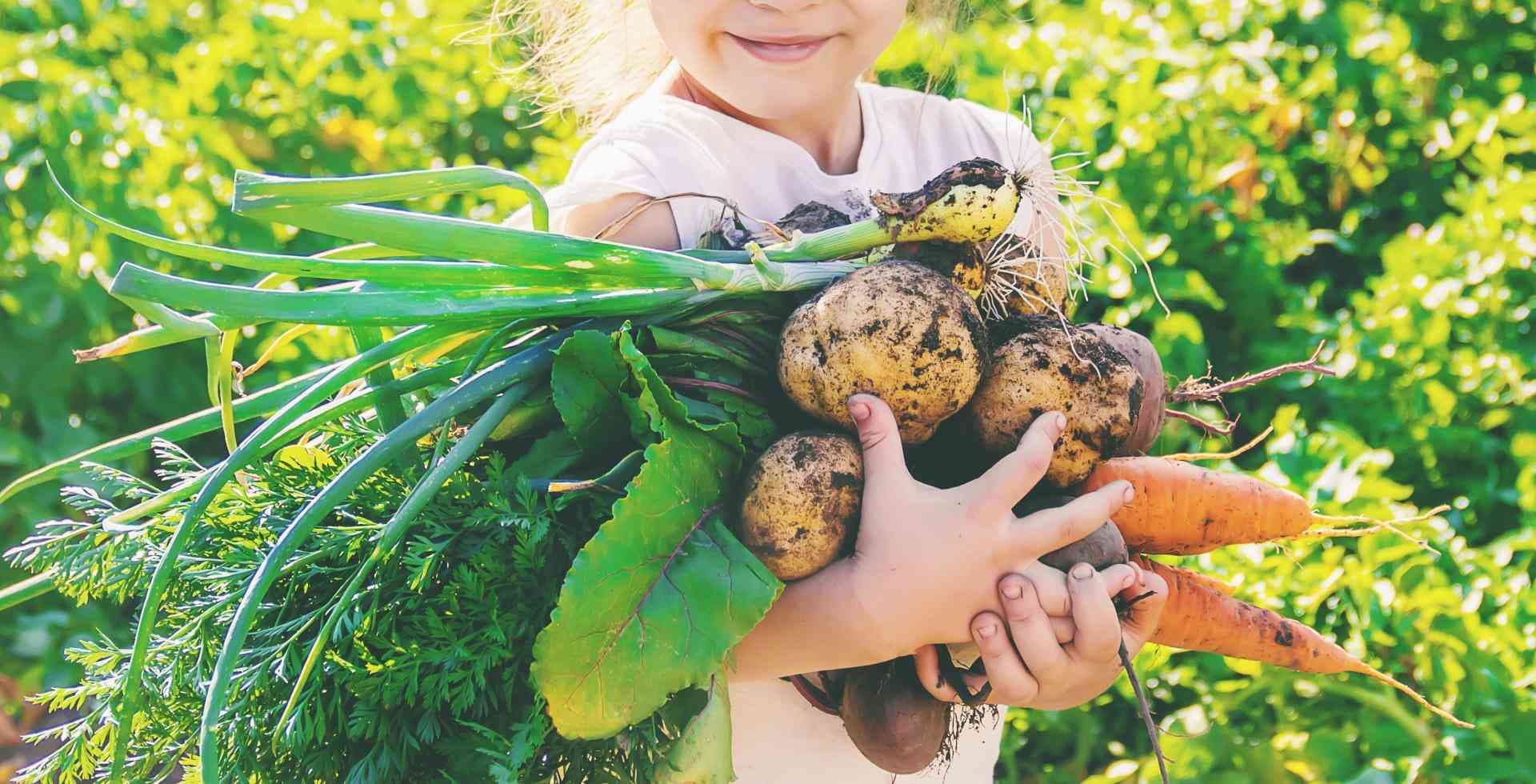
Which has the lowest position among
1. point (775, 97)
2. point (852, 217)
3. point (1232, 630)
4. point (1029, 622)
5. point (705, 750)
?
point (1232, 630)

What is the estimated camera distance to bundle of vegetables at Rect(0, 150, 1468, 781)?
1.33 meters

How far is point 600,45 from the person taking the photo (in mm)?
2141

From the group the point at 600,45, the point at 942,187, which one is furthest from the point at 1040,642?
the point at 600,45

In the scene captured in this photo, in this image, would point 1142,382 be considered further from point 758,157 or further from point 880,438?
point 758,157

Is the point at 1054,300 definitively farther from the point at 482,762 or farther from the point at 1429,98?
the point at 1429,98

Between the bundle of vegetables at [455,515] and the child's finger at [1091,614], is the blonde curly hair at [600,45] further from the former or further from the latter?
the child's finger at [1091,614]

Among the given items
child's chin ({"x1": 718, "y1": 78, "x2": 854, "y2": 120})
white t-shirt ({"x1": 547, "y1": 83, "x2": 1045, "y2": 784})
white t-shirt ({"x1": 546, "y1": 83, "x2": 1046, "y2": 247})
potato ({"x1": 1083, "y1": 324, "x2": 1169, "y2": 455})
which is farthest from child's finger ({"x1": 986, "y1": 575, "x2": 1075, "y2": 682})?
child's chin ({"x1": 718, "y1": 78, "x2": 854, "y2": 120})

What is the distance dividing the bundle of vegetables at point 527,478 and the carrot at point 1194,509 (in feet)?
0.42

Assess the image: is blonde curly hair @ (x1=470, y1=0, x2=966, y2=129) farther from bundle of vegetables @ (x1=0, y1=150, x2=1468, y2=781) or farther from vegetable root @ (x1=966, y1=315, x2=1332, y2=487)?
vegetable root @ (x1=966, y1=315, x2=1332, y2=487)

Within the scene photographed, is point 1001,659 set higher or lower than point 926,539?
lower

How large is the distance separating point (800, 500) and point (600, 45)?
104cm

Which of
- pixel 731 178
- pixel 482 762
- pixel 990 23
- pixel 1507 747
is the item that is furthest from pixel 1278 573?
pixel 990 23

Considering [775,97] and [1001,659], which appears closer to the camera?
[1001,659]

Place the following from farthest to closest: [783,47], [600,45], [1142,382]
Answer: [600,45] < [783,47] < [1142,382]
